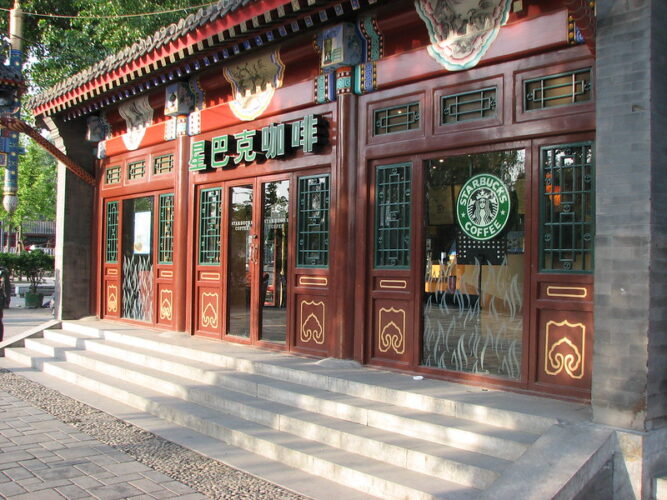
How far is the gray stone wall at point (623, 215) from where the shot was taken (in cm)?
387

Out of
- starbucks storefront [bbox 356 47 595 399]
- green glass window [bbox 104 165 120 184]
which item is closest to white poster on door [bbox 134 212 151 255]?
green glass window [bbox 104 165 120 184]

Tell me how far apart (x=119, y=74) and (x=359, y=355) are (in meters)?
5.06

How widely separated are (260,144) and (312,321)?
2.20m

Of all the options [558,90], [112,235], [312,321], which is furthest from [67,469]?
[112,235]

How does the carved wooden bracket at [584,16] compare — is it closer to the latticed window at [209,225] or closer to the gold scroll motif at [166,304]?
the latticed window at [209,225]

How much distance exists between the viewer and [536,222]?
16.8ft

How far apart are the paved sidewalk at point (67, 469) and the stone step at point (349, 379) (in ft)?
5.61

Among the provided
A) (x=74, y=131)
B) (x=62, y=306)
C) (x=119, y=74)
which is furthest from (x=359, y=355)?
(x=74, y=131)

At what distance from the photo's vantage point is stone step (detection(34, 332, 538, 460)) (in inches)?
169

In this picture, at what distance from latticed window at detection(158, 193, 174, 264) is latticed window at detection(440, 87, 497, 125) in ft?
15.6

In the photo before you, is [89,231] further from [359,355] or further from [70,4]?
[70,4]

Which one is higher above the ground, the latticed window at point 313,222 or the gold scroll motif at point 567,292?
the latticed window at point 313,222

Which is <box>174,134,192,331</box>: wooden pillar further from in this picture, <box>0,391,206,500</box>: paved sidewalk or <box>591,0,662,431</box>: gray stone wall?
<box>591,0,662,431</box>: gray stone wall

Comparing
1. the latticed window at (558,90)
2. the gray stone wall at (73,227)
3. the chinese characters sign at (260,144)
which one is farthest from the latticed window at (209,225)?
the latticed window at (558,90)
